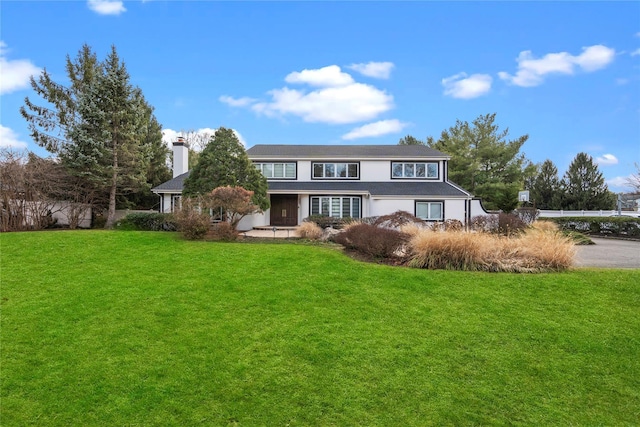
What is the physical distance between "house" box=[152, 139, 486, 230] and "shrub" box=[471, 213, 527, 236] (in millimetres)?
8293

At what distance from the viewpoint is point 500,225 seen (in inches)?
518

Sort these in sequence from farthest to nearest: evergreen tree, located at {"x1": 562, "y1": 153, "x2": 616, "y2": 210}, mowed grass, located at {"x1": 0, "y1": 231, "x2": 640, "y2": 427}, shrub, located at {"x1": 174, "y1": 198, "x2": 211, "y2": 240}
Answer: evergreen tree, located at {"x1": 562, "y1": 153, "x2": 616, "y2": 210} → shrub, located at {"x1": 174, "y1": 198, "x2": 211, "y2": 240} → mowed grass, located at {"x1": 0, "y1": 231, "x2": 640, "y2": 427}

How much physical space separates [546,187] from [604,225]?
16.3 meters

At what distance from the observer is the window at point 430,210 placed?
22188mm

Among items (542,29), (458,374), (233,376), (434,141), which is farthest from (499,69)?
(434,141)

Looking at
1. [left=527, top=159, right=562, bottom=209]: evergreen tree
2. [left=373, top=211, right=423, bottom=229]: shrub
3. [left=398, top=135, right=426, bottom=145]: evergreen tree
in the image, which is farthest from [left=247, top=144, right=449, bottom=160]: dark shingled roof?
[left=398, top=135, right=426, bottom=145]: evergreen tree

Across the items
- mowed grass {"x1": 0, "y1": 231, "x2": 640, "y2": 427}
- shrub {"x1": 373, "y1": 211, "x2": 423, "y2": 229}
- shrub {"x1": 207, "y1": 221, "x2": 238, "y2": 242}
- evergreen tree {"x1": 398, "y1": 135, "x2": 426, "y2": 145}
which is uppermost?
evergreen tree {"x1": 398, "y1": 135, "x2": 426, "y2": 145}

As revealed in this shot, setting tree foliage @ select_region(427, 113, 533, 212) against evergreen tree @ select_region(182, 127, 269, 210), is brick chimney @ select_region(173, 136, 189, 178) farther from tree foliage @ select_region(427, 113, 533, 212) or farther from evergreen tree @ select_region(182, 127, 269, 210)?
tree foliage @ select_region(427, 113, 533, 212)

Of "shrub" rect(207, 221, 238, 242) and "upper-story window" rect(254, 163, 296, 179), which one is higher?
"upper-story window" rect(254, 163, 296, 179)

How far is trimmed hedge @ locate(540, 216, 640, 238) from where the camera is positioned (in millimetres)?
20830

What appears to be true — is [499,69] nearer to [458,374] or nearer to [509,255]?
[509,255]

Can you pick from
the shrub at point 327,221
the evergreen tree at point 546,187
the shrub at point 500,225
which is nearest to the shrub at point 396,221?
the shrub at point 500,225

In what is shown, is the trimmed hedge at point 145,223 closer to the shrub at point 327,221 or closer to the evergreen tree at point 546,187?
the shrub at point 327,221

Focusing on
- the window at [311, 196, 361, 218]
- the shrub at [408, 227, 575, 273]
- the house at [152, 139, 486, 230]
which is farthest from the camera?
the window at [311, 196, 361, 218]
